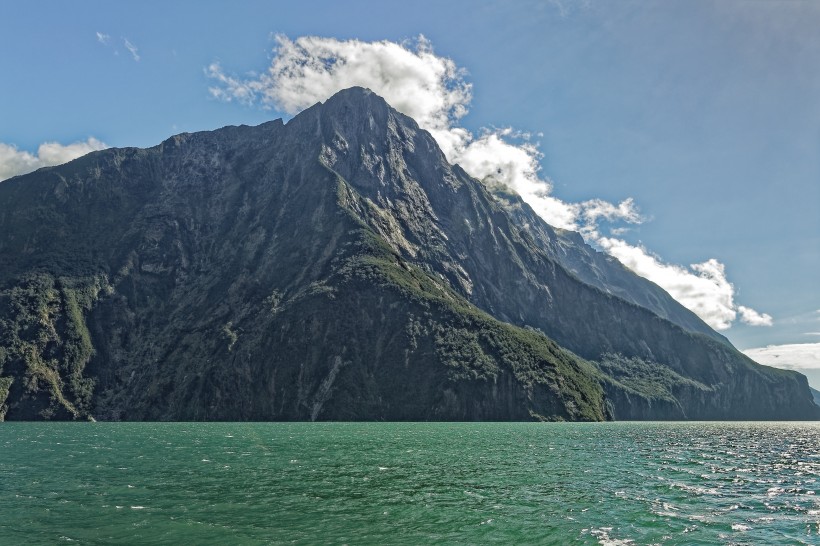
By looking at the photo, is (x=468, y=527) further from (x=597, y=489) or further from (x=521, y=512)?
(x=597, y=489)

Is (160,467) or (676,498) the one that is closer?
(676,498)

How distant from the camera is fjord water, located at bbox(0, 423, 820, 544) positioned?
34.6 metres

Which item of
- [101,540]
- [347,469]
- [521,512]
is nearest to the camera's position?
→ [101,540]

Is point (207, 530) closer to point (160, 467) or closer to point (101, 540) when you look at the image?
point (101, 540)

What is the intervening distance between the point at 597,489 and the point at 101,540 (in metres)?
39.3

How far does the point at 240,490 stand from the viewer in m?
48.2

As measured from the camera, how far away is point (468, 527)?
36.5 meters

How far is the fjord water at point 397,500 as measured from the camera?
113 ft

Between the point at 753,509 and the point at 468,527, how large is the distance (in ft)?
77.3

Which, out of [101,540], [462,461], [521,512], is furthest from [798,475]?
[101,540]

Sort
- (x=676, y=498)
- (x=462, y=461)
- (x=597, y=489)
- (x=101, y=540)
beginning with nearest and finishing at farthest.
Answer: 1. (x=101, y=540)
2. (x=676, y=498)
3. (x=597, y=489)
4. (x=462, y=461)

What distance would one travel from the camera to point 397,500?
147ft

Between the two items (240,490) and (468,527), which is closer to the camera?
(468,527)

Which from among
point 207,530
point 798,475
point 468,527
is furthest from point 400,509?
point 798,475
